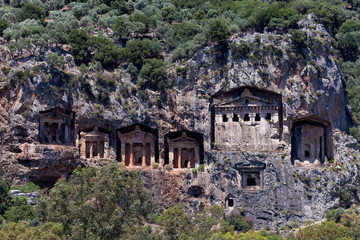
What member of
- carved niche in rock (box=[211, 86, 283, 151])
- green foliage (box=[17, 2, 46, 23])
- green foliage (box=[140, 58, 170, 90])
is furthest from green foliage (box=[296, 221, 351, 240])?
green foliage (box=[17, 2, 46, 23])

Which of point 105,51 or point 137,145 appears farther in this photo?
point 105,51

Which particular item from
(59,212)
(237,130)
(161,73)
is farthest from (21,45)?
(59,212)

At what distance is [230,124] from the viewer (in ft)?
276

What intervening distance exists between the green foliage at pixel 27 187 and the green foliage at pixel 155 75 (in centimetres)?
1640

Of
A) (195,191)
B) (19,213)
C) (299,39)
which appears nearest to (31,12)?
(195,191)

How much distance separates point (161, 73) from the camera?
85.6 meters

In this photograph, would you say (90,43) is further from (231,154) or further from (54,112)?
(231,154)

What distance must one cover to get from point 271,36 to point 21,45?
86.7ft

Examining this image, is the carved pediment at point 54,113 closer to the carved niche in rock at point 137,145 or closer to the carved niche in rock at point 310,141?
the carved niche in rock at point 137,145

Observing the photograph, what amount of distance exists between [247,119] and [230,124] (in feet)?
6.22

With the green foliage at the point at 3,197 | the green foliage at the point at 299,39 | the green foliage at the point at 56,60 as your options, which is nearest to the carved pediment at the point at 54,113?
the green foliage at the point at 56,60

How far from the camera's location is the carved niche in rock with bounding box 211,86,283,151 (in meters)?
83.3

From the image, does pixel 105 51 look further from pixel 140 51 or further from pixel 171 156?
pixel 171 156

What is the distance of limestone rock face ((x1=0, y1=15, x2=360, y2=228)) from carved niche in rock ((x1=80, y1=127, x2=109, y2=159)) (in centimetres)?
48
